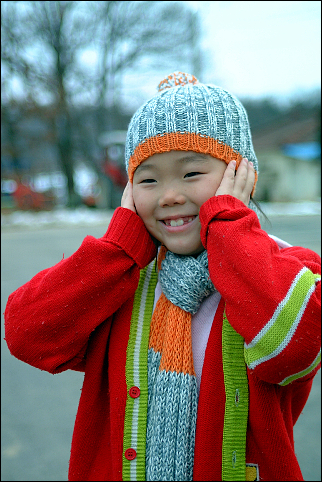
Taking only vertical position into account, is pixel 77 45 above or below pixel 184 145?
above

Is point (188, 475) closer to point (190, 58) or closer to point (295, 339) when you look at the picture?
point (295, 339)

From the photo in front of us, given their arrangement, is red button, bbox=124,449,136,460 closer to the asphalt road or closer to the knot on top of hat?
the asphalt road

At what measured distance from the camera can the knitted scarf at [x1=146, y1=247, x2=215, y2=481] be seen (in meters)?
1.21

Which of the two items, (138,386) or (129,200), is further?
(129,200)

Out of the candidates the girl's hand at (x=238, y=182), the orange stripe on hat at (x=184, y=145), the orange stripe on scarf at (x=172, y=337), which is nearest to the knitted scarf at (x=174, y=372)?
the orange stripe on scarf at (x=172, y=337)

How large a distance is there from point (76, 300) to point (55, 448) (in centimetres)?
168

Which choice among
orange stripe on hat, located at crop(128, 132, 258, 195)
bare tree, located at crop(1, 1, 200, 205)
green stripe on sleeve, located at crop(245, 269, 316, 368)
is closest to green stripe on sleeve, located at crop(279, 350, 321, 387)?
green stripe on sleeve, located at crop(245, 269, 316, 368)

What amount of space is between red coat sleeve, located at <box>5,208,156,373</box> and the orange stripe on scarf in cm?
13

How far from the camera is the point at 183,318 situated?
4.32ft

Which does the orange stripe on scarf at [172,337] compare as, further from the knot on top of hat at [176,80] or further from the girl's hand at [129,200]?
the knot on top of hat at [176,80]

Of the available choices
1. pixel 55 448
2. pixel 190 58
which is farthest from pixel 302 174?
pixel 55 448

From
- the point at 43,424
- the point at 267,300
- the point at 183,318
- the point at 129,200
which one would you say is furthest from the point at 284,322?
the point at 43,424

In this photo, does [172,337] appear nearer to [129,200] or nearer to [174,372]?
[174,372]

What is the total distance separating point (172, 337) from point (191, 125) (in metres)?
0.67
